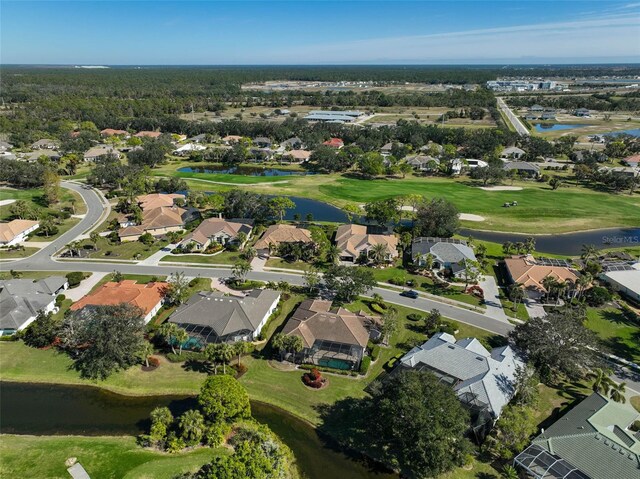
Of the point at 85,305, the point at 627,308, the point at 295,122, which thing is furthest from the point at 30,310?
the point at 295,122

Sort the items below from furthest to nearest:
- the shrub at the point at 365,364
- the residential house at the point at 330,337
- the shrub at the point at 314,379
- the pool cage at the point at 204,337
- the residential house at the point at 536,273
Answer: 1. the residential house at the point at 536,273
2. the pool cage at the point at 204,337
3. the residential house at the point at 330,337
4. the shrub at the point at 365,364
5. the shrub at the point at 314,379

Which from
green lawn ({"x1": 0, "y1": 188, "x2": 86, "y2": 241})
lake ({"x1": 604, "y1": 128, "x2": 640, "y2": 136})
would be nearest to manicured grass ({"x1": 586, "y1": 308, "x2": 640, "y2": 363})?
green lawn ({"x1": 0, "y1": 188, "x2": 86, "y2": 241})

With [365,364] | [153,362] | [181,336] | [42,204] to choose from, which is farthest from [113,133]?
[365,364]

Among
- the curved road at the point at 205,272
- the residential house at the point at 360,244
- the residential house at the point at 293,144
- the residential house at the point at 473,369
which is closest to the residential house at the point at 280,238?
the residential house at the point at 360,244

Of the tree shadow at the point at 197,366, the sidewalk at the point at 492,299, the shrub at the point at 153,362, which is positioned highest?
the shrub at the point at 153,362

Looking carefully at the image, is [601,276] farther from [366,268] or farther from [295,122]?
[295,122]

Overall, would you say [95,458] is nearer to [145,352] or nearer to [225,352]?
[145,352]

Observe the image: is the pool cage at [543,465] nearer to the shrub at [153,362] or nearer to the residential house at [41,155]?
the shrub at [153,362]
